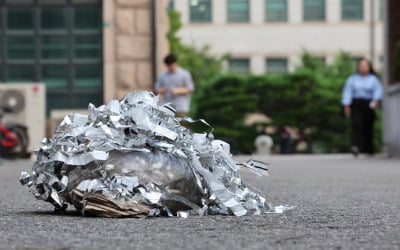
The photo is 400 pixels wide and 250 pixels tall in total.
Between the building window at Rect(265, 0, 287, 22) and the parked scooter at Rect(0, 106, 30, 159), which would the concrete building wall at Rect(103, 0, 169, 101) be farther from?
the building window at Rect(265, 0, 287, 22)

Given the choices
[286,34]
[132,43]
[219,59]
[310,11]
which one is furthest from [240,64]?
[132,43]

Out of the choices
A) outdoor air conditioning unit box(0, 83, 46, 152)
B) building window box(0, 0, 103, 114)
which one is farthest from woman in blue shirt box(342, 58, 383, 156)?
outdoor air conditioning unit box(0, 83, 46, 152)

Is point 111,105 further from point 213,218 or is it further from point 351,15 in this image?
point 351,15

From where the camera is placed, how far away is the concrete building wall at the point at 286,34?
65.4 m

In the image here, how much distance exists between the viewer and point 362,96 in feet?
64.8

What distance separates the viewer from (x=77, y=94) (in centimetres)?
1875

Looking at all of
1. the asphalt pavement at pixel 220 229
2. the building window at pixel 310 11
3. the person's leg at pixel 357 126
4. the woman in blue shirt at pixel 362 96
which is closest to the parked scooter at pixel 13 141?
the woman in blue shirt at pixel 362 96

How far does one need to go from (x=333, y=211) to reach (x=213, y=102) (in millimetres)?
34461

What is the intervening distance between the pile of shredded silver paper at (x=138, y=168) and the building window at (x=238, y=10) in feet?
198

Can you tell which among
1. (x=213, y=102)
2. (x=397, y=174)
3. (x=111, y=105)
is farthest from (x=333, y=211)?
(x=213, y=102)

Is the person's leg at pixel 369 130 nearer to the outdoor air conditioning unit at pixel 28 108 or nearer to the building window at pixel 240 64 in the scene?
the outdoor air conditioning unit at pixel 28 108

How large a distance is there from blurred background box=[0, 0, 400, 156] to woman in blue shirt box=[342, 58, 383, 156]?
1098 millimetres

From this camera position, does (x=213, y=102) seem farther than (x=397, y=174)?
Yes

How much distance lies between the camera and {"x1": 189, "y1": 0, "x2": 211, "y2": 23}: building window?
217ft
